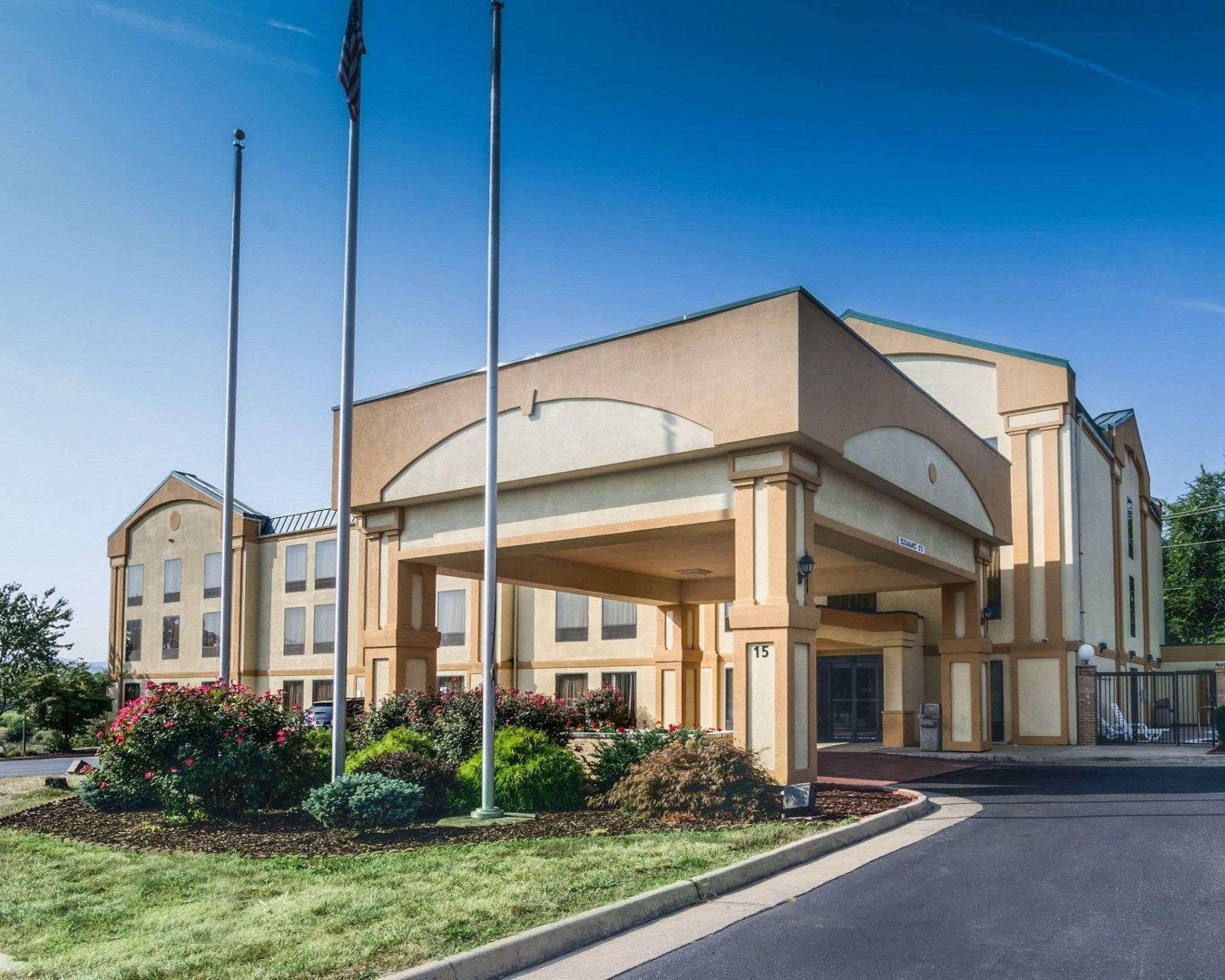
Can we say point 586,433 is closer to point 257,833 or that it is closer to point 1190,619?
point 257,833

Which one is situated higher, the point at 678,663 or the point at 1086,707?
the point at 678,663

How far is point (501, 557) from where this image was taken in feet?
73.0

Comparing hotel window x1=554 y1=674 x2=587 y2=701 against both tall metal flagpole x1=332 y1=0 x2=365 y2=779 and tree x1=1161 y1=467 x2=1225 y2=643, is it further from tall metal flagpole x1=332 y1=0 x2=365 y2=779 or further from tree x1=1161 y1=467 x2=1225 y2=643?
tree x1=1161 y1=467 x2=1225 y2=643

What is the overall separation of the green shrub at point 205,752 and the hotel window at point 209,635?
3653cm

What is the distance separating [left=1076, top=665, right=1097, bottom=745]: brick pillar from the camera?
101 feet

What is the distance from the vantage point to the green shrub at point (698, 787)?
13844 mm

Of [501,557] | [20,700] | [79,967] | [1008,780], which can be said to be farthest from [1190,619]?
[79,967]

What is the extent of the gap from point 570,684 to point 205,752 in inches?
1035

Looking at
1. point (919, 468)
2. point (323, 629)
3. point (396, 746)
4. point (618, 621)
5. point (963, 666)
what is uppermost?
point (919, 468)

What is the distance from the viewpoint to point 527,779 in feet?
48.9

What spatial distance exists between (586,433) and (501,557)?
4260 mm

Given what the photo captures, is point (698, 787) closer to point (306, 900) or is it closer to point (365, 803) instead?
point (365, 803)

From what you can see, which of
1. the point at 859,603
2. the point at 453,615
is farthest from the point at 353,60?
the point at 453,615

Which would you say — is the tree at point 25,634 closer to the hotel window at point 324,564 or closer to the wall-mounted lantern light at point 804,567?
the hotel window at point 324,564
